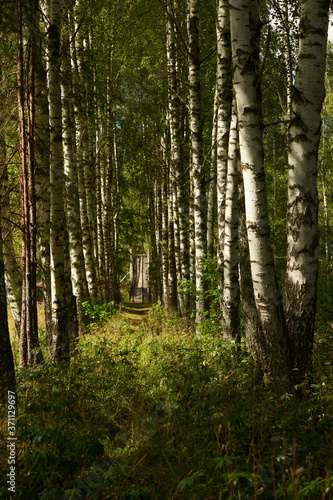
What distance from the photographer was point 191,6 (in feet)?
24.2

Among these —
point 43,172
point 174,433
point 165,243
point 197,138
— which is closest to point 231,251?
point 174,433

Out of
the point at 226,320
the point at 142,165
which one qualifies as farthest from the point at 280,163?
the point at 226,320

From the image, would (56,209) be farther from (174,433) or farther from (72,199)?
(174,433)

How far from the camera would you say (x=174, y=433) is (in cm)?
332

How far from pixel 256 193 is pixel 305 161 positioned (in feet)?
1.80

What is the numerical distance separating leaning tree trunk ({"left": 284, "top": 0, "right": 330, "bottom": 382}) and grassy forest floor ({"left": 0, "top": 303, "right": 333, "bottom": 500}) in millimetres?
735

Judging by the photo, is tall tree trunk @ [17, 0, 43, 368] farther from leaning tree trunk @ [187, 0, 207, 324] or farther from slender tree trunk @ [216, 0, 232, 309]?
leaning tree trunk @ [187, 0, 207, 324]

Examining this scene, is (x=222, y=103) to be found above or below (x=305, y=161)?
above

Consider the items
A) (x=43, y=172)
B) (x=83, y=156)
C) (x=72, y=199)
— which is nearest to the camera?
(x=43, y=172)

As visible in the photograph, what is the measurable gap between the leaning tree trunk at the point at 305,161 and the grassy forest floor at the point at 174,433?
73 centimetres

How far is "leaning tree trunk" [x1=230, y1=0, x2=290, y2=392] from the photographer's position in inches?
151

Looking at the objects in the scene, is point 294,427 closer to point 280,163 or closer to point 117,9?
point 117,9

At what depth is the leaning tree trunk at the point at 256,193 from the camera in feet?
12.6

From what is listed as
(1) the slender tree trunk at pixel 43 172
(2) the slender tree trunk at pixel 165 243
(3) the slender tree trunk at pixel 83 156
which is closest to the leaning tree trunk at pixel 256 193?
(1) the slender tree trunk at pixel 43 172
